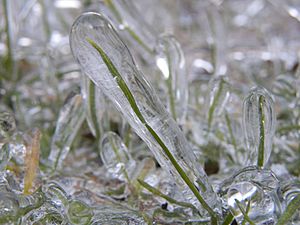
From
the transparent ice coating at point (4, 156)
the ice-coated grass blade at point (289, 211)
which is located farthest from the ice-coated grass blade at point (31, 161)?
the ice-coated grass blade at point (289, 211)

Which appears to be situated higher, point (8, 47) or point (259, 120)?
point (259, 120)

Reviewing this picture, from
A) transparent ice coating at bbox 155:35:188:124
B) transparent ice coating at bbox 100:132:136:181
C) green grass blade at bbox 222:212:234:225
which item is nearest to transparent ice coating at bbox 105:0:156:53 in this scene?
transparent ice coating at bbox 155:35:188:124

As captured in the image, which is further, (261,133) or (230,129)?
(230,129)

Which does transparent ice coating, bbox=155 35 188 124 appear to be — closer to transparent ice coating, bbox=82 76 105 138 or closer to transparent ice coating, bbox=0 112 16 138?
transparent ice coating, bbox=82 76 105 138

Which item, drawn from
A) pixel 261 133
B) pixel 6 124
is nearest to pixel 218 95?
pixel 261 133

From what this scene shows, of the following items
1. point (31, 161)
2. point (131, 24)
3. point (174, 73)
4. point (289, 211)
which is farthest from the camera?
point (131, 24)

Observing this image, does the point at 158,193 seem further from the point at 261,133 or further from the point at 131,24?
the point at 131,24

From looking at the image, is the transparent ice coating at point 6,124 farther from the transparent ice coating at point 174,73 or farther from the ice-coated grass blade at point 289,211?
the ice-coated grass blade at point 289,211
